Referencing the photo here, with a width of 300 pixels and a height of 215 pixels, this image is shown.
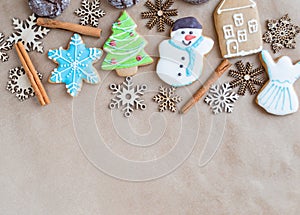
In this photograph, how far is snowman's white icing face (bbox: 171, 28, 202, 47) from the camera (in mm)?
1327

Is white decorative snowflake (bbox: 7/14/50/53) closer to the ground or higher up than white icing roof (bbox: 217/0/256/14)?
closer to the ground

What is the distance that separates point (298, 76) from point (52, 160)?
818 millimetres

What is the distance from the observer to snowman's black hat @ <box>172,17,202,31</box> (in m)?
1.33

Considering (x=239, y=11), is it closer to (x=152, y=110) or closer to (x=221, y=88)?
(x=221, y=88)

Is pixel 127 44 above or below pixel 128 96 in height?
above

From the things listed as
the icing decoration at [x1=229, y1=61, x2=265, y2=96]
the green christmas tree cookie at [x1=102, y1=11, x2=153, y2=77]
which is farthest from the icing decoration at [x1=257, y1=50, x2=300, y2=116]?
the green christmas tree cookie at [x1=102, y1=11, x2=153, y2=77]

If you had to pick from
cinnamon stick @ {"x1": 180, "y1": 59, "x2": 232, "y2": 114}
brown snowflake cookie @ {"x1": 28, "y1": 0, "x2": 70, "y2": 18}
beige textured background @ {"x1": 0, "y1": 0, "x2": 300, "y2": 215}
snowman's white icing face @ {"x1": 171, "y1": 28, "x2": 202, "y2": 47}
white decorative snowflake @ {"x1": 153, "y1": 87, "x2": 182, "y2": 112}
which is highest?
brown snowflake cookie @ {"x1": 28, "y1": 0, "x2": 70, "y2": 18}

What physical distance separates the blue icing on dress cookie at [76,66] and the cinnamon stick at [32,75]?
0.04 meters

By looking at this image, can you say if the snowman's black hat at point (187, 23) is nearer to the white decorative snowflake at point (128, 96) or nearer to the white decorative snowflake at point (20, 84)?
the white decorative snowflake at point (128, 96)

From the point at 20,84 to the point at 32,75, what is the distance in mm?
60

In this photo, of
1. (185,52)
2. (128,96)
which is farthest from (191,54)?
(128,96)

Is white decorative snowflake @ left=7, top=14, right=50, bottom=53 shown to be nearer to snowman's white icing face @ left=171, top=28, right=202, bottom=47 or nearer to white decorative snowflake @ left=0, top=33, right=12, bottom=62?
white decorative snowflake @ left=0, top=33, right=12, bottom=62

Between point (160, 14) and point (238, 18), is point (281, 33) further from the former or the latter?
point (160, 14)

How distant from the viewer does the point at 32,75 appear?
1.36 meters
